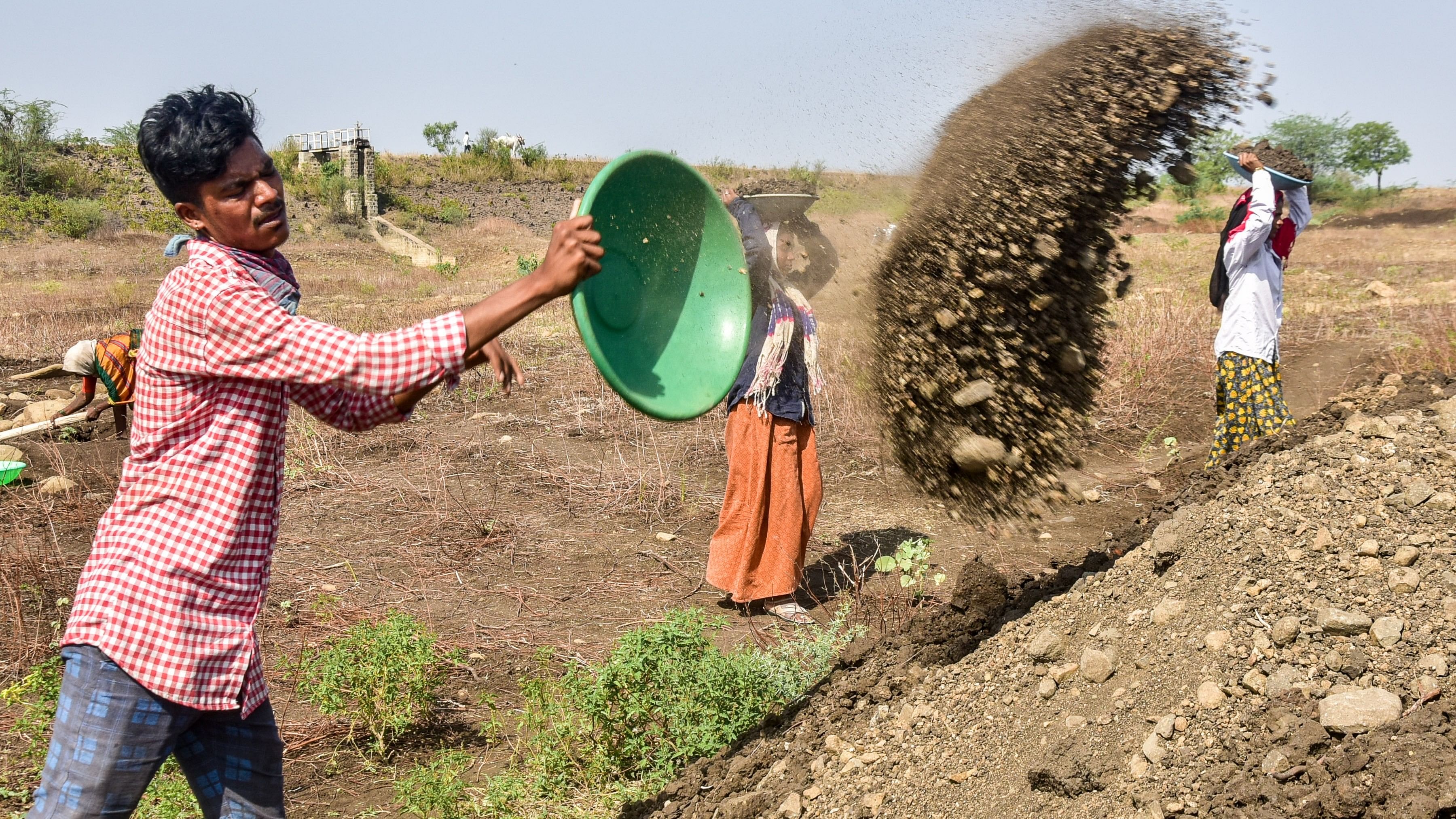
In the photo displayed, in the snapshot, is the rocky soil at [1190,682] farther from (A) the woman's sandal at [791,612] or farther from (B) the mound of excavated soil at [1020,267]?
(A) the woman's sandal at [791,612]

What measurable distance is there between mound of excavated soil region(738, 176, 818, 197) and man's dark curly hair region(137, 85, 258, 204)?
226 centimetres

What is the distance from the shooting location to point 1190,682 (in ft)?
7.86

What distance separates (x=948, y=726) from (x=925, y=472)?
73 cm

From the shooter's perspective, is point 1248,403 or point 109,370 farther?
point 109,370

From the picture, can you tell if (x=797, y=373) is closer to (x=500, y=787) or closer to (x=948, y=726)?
(x=948, y=726)

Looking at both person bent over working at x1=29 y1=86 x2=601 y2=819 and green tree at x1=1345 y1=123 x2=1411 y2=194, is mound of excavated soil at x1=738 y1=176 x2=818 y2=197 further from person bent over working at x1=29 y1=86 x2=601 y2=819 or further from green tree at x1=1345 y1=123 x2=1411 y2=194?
green tree at x1=1345 y1=123 x2=1411 y2=194

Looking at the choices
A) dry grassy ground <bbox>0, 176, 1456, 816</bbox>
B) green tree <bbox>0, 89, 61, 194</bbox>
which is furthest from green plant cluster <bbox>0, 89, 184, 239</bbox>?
dry grassy ground <bbox>0, 176, 1456, 816</bbox>

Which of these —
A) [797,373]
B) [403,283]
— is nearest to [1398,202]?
[403,283]

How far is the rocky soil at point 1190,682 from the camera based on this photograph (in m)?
2.00

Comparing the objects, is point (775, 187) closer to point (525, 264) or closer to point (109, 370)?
point (109, 370)

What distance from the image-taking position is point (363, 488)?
5645mm

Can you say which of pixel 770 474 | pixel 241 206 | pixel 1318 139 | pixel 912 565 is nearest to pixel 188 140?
pixel 241 206

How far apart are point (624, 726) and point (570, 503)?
2668mm

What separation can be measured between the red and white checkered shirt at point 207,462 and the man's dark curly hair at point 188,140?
0.11 m
